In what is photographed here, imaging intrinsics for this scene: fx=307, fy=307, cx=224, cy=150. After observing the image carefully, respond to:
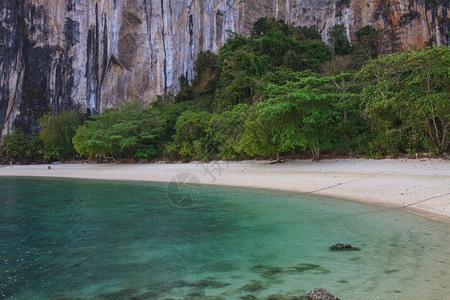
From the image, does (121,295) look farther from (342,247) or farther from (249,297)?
(342,247)

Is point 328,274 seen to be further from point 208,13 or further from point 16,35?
point 16,35

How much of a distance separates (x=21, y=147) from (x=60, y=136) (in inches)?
303

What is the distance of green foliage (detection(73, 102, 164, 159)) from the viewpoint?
1014 inches

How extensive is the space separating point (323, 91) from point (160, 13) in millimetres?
27629

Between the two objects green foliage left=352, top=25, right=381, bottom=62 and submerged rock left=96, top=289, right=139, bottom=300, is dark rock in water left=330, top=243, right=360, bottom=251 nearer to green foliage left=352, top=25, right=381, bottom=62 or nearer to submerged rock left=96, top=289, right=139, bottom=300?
submerged rock left=96, top=289, right=139, bottom=300

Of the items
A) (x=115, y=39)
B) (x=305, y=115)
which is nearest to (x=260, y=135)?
(x=305, y=115)

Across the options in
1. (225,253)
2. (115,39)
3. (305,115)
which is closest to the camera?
(225,253)

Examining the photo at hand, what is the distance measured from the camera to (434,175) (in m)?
9.94

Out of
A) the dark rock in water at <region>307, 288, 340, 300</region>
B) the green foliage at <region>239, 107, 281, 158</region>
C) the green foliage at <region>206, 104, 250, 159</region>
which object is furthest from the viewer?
the green foliage at <region>206, 104, 250, 159</region>

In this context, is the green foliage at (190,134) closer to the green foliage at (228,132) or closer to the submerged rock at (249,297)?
the green foliage at (228,132)

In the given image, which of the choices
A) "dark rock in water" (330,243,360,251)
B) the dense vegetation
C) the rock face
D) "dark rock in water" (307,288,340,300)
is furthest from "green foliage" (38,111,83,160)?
"dark rock in water" (307,288,340,300)

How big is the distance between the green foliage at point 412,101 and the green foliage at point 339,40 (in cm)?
1634

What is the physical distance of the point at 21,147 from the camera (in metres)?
38.3

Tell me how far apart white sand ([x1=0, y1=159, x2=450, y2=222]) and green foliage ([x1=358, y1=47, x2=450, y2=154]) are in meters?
1.32
